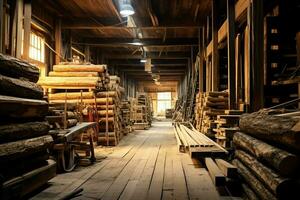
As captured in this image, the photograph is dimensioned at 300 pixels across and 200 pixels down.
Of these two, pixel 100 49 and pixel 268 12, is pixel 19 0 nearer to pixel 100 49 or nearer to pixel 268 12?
pixel 268 12

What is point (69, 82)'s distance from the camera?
10875 millimetres

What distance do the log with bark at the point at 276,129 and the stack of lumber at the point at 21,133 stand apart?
312 cm

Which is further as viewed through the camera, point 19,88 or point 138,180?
point 138,180

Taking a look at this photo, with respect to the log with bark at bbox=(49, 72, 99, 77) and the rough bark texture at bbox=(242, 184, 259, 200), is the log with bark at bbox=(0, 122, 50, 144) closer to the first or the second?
the rough bark texture at bbox=(242, 184, 259, 200)

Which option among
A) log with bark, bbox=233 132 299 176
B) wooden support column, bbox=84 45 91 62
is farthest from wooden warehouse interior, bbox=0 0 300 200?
wooden support column, bbox=84 45 91 62

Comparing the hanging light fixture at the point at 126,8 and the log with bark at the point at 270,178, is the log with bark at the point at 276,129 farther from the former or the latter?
the hanging light fixture at the point at 126,8

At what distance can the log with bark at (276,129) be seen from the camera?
317 centimetres

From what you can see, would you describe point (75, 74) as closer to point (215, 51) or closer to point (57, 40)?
point (57, 40)

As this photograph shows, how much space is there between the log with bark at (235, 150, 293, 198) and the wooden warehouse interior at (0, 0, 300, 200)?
0.04ft

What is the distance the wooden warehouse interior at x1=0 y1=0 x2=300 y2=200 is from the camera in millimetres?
4352

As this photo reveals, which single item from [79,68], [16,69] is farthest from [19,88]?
[79,68]

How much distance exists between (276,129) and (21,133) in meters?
3.35

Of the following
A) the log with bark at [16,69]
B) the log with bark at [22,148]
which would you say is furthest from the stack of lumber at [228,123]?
the log with bark at [16,69]

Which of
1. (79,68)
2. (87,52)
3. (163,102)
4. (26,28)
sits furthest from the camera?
(163,102)
